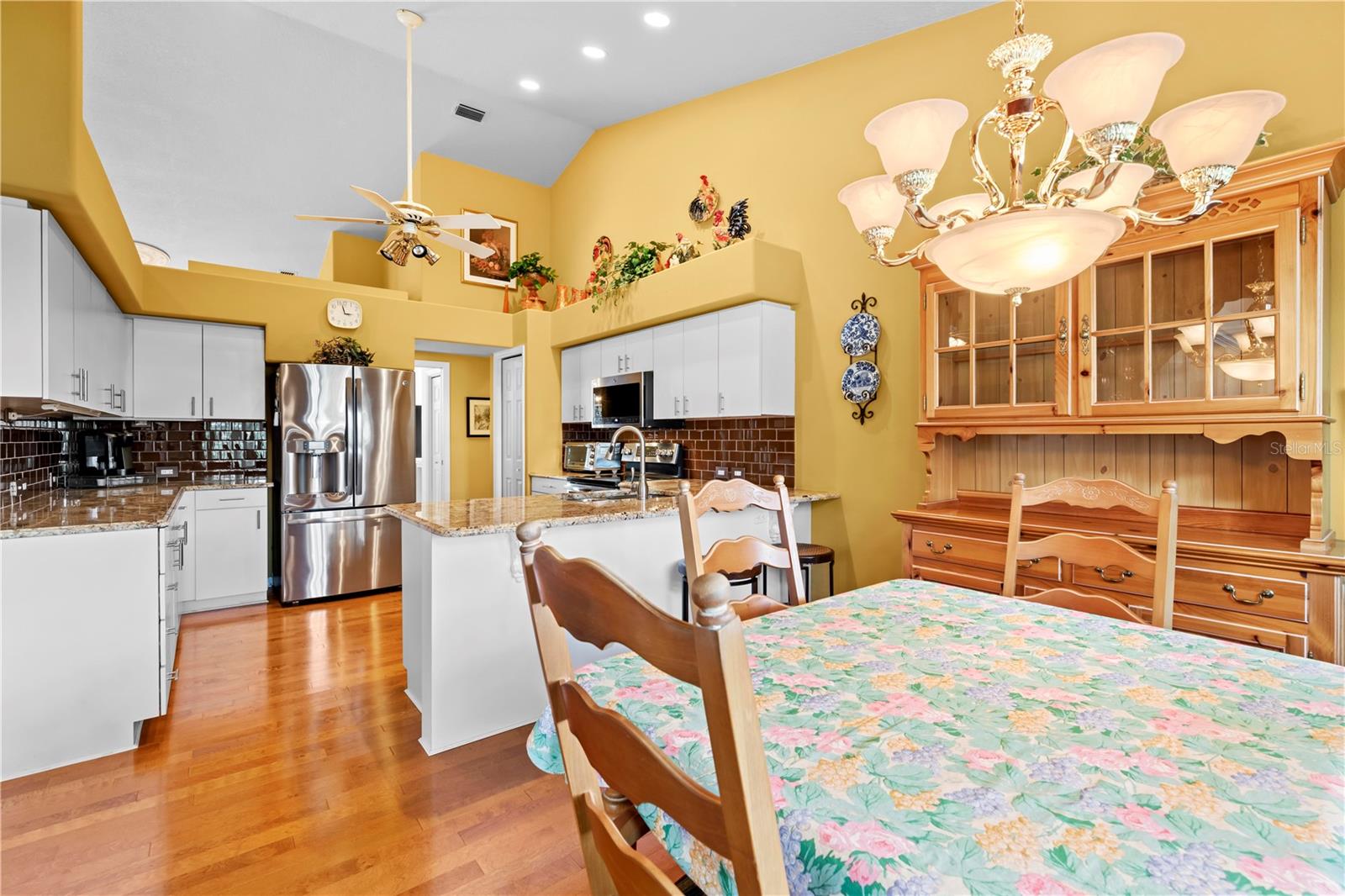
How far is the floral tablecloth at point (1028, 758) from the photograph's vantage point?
2.06 ft

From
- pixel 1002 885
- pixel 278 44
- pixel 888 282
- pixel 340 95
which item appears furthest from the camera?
pixel 340 95

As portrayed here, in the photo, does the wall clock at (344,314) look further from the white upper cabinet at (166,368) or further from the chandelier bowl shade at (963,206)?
the chandelier bowl shade at (963,206)

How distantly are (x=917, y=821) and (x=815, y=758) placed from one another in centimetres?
16

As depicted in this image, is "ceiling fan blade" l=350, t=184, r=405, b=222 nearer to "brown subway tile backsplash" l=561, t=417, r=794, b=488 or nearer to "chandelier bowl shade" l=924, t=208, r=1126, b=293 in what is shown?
"brown subway tile backsplash" l=561, t=417, r=794, b=488

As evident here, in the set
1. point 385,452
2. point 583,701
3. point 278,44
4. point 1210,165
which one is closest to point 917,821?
point 583,701

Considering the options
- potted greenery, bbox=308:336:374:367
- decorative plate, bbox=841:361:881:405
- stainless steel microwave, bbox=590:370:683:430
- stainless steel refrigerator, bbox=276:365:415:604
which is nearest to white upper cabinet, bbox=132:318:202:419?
stainless steel refrigerator, bbox=276:365:415:604

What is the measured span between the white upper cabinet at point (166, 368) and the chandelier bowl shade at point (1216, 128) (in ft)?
17.8

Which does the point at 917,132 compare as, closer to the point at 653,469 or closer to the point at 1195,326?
the point at 1195,326

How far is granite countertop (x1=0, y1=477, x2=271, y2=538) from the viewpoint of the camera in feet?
7.36

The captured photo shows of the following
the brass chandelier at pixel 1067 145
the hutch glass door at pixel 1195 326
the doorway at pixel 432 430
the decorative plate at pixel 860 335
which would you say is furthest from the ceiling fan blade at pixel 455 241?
the doorway at pixel 432 430

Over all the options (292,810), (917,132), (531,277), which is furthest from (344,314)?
(917,132)

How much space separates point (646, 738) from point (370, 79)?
546cm

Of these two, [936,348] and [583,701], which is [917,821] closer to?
[583,701]

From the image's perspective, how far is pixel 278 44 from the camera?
410cm
